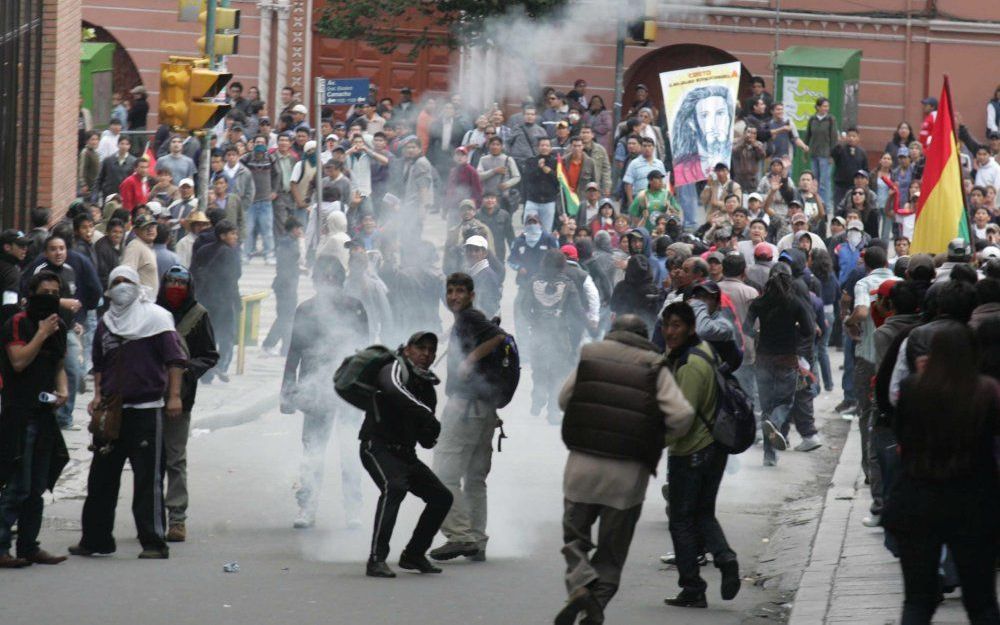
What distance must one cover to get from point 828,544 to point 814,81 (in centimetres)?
2055

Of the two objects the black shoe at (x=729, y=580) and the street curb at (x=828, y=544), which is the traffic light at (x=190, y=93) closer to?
the street curb at (x=828, y=544)

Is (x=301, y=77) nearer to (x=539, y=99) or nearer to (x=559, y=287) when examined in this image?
(x=539, y=99)

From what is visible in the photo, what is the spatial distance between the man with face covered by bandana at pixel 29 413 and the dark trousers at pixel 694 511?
3359 millimetres

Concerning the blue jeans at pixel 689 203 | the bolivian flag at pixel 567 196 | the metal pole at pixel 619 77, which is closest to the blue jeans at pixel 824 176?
the metal pole at pixel 619 77

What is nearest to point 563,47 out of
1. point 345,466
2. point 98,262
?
point 98,262

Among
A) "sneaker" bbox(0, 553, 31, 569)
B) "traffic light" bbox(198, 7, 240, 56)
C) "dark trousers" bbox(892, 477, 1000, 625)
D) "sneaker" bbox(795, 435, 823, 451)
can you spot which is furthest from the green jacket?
"traffic light" bbox(198, 7, 240, 56)

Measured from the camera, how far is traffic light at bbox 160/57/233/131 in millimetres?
16328

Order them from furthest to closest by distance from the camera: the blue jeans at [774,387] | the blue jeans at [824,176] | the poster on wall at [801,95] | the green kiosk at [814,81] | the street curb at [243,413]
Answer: the green kiosk at [814,81] → the poster on wall at [801,95] → the blue jeans at [824,176] → the street curb at [243,413] → the blue jeans at [774,387]

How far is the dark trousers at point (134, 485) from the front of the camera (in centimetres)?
988

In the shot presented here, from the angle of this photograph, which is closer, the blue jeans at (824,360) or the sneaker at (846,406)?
the sneaker at (846,406)

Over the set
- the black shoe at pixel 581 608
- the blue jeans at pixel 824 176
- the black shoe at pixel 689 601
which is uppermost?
the blue jeans at pixel 824 176

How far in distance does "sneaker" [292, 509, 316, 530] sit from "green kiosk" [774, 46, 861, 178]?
63.3 ft

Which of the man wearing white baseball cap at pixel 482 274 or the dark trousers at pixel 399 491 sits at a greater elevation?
the man wearing white baseball cap at pixel 482 274

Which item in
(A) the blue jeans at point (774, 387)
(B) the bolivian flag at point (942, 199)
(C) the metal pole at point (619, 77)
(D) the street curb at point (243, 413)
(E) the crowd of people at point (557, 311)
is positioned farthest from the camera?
(C) the metal pole at point (619, 77)
